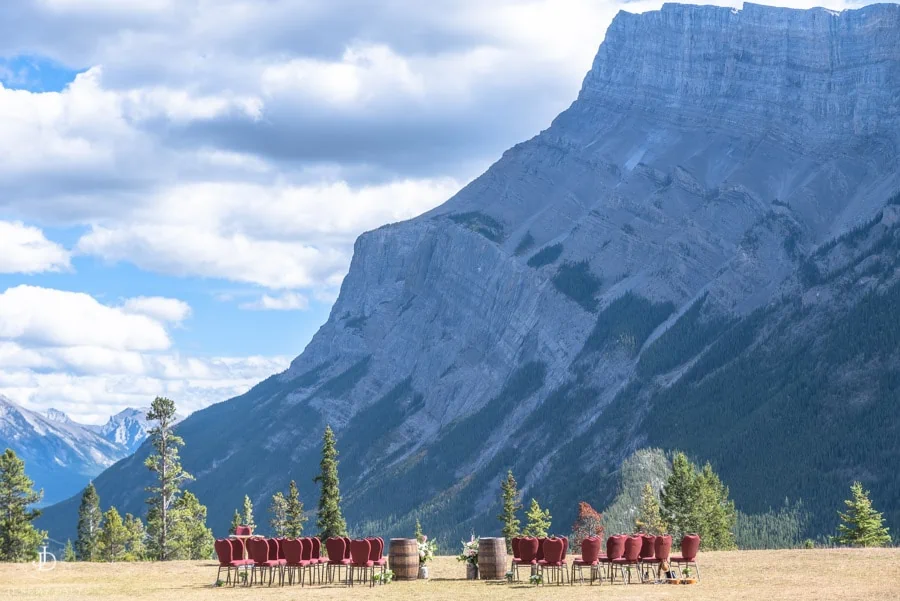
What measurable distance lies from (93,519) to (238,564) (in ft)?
443

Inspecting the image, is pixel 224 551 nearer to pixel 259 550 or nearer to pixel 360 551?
pixel 259 550

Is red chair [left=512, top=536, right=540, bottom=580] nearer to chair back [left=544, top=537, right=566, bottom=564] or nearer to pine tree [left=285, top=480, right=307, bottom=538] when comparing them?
chair back [left=544, top=537, right=566, bottom=564]

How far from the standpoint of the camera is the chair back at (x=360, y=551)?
62.5 meters

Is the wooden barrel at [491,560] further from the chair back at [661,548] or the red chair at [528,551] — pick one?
the chair back at [661,548]

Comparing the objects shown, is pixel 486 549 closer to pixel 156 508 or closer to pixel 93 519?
pixel 156 508

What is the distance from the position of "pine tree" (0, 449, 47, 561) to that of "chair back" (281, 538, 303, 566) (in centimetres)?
5573

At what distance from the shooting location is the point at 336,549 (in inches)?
2514

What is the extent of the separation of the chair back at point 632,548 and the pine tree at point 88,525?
126 metres

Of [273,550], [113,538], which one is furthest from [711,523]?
[273,550]

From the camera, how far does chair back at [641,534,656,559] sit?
2363 inches

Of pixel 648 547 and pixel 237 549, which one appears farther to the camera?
pixel 237 549

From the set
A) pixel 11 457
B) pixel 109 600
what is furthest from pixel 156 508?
pixel 109 600

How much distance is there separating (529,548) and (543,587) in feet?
10.9

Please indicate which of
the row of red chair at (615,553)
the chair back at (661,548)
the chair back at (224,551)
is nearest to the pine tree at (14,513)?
the chair back at (224,551)
